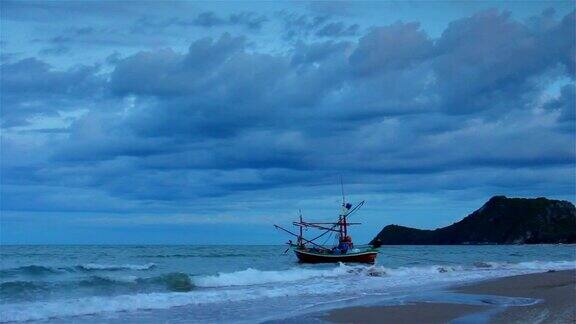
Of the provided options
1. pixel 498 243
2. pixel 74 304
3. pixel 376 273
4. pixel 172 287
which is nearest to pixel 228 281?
pixel 172 287

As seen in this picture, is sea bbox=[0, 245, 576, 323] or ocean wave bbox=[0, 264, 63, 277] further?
ocean wave bbox=[0, 264, 63, 277]

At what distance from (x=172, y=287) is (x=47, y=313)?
11.1 meters

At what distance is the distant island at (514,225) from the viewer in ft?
496

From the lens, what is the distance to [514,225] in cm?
15488

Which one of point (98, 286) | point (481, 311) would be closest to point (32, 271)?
point (98, 286)

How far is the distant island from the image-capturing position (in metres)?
151

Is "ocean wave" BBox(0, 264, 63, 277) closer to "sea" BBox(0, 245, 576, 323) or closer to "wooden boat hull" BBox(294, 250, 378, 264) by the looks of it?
"sea" BBox(0, 245, 576, 323)

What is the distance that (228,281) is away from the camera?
1384 inches

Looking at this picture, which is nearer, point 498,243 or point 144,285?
point 144,285

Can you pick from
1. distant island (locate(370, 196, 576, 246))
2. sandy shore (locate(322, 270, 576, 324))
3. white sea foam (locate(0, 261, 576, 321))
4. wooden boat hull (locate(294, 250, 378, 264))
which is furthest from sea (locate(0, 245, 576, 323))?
distant island (locate(370, 196, 576, 246))

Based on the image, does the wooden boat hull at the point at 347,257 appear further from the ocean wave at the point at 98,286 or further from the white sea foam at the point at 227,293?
the ocean wave at the point at 98,286

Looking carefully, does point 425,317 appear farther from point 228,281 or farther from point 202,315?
point 228,281

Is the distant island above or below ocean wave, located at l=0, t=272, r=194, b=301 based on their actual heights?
above

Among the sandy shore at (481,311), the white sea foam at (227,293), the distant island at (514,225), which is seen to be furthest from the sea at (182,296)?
the distant island at (514,225)
